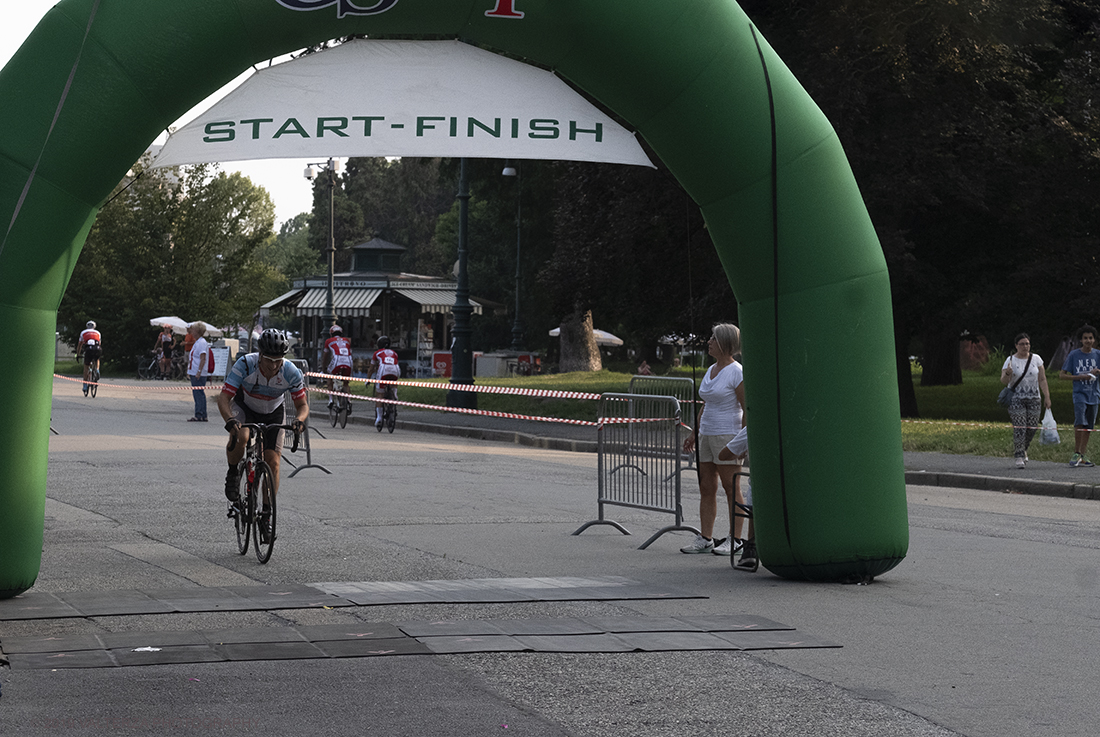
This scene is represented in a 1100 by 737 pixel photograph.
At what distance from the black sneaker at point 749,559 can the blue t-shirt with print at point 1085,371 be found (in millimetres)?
10319

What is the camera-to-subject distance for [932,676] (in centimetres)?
621

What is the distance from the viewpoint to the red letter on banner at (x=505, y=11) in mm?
8328

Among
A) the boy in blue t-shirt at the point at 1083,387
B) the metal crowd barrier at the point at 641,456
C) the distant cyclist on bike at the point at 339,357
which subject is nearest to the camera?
the metal crowd barrier at the point at 641,456

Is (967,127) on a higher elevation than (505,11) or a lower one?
higher

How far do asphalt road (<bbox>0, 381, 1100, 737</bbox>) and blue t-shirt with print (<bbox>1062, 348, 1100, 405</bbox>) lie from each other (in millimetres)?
3377

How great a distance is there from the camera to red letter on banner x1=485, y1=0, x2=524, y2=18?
833cm

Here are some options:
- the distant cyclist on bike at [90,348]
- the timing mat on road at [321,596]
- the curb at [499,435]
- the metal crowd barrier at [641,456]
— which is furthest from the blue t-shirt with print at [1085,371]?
the distant cyclist on bike at [90,348]

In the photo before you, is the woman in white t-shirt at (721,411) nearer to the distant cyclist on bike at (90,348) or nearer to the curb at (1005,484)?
the curb at (1005,484)

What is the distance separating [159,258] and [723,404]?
157ft

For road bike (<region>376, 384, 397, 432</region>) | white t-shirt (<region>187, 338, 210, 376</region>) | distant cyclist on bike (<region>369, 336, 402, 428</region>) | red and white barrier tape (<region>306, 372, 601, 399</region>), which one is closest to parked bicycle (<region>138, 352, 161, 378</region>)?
red and white barrier tape (<region>306, 372, 601, 399</region>)

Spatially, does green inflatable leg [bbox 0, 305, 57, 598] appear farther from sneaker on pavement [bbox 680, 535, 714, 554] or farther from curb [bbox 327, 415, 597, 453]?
curb [bbox 327, 415, 597, 453]

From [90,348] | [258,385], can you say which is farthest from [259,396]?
[90,348]

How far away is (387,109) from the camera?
29.5 ft

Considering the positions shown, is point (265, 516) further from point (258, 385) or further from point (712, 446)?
point (712, 446)
